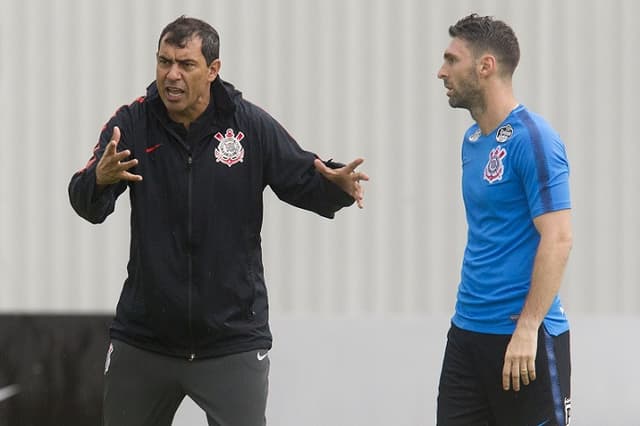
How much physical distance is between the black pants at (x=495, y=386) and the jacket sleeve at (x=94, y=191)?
127 cm

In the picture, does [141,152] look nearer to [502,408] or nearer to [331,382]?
[502,408]

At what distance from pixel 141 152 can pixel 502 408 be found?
4.92ft

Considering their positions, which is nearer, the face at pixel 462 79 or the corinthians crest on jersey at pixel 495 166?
the corinthians crest on jersey at pixel 495 166

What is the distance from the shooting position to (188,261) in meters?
3.67

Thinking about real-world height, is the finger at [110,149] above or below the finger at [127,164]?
above

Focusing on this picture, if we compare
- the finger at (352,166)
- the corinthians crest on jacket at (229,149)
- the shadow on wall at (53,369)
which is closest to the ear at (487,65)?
the finger at (352,166)

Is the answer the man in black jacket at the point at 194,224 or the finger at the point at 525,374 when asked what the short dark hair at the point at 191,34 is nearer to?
the man in black jacket at the point at 194,224

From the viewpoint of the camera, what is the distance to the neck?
3646 mm

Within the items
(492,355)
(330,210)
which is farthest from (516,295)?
(330,210)

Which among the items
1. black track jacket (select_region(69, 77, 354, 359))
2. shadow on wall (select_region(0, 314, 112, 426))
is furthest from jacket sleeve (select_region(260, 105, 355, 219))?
shadow on wall (select_region(0, 314, 112, 426))

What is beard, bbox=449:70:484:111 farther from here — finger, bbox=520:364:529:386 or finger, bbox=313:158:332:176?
finger, bbox=520:364:529:386

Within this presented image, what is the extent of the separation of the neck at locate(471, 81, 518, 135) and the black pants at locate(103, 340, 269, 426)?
1.10 metres

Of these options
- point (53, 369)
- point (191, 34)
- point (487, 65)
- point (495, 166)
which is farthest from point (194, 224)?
point (53, 369)

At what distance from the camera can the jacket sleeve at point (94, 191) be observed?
3580mm
